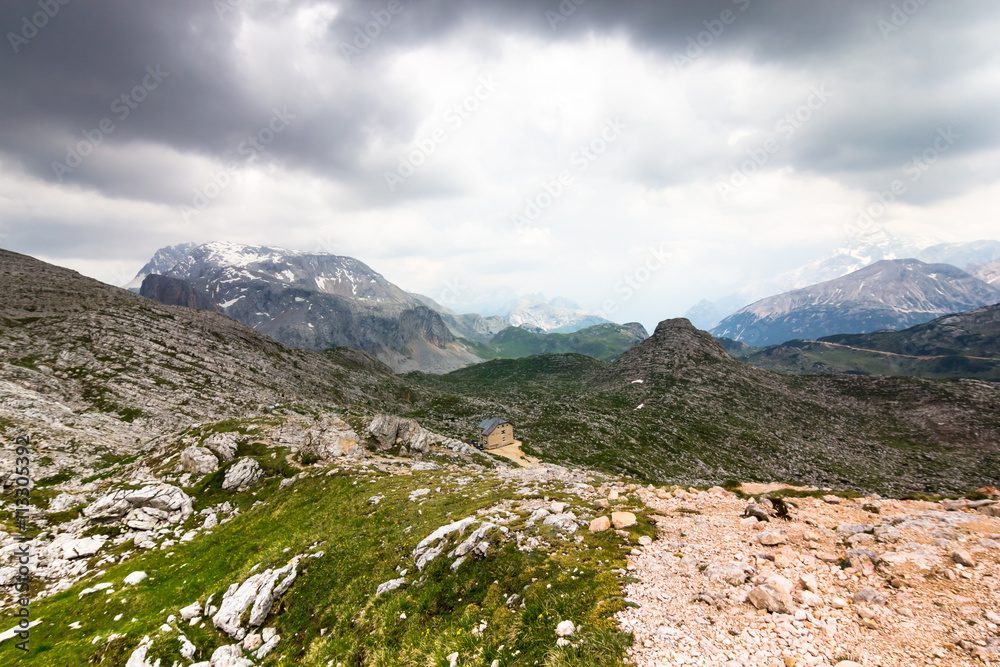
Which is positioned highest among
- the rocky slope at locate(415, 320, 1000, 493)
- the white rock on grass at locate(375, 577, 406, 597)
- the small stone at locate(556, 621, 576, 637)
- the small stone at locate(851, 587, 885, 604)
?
the small stone at locate(851, 587, 885, 604)

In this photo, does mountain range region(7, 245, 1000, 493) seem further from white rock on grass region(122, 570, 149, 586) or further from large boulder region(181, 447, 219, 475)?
white rock on grass region(122, 570, 149, 586)

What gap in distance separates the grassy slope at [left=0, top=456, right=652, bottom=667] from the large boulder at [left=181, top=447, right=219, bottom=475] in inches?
384

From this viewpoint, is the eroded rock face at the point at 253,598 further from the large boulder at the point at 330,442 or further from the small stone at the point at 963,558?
the small stone at the point at 963,558

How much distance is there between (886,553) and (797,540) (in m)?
2.40

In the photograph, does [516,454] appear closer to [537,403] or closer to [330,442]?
[330,442]

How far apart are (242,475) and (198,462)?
536 cm

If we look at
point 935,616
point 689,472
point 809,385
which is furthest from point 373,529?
point 809,385

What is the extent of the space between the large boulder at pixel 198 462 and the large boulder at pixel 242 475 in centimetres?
307

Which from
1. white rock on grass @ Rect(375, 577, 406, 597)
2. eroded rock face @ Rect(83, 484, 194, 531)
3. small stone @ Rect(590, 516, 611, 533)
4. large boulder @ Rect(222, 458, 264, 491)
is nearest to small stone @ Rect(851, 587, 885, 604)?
small stone @ Rect(590, 516, 611, 533)

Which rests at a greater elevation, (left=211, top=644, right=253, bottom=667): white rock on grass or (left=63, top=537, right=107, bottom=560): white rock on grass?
(left=211, top=644, right=253, bottom=667): white rock on grass

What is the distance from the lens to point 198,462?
32.7 m

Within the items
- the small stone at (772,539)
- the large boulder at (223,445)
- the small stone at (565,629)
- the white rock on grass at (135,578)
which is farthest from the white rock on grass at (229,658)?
the large boulder at (223,445)

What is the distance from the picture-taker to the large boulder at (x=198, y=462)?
32.3 meters

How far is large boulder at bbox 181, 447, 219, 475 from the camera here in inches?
1273
